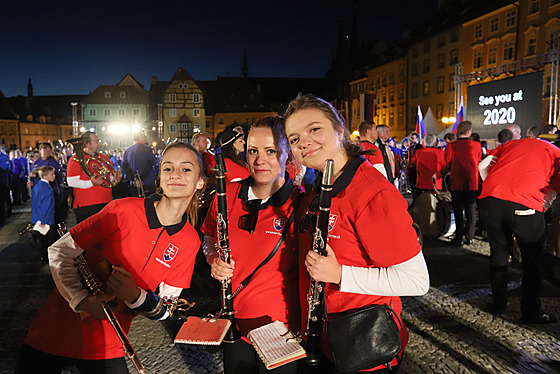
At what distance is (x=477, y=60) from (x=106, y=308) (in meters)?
43.1

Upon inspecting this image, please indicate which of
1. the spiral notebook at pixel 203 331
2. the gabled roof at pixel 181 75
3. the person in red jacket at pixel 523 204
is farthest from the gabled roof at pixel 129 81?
the spiral notebook at pixel 203 331

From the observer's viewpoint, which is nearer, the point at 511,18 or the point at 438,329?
the point at 438,329

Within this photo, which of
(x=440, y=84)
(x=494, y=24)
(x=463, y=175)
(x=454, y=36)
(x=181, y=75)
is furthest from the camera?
(x=181, y=75)

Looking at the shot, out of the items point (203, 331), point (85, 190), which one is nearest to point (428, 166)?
point (85, 190)

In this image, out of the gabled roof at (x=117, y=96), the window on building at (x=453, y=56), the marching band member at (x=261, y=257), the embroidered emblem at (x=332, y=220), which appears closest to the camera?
the embroidered emblem at (x=332, y=220)

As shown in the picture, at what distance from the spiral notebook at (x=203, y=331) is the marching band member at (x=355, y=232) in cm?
45

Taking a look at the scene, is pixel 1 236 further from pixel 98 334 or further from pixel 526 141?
pixel 526 141

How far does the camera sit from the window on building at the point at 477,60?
37.4 meters

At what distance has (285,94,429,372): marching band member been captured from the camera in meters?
1.68

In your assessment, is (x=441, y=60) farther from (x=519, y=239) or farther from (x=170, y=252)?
(x=170, y=252)

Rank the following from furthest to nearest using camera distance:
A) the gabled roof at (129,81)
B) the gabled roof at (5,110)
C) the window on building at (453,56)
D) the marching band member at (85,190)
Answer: the gabled roof at (5,110) → the gabled roof at (129,81) → the window on building at (453,56) → the marching band member at (85,190)

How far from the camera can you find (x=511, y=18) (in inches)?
1294

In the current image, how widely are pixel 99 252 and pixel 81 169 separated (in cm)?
447

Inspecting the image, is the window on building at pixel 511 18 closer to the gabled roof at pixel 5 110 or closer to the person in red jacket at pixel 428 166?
the person in red jacket at pixel 428 166
